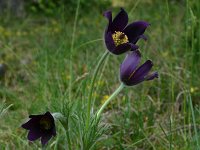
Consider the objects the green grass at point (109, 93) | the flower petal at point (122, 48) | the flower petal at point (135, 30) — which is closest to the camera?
the flower petal at point (122, 48)

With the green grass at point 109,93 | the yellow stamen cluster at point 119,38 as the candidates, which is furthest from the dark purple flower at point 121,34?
the green grass at point 109,93

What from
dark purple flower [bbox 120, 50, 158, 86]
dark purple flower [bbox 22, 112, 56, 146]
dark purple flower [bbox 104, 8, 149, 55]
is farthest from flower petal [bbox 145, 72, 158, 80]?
dark purple flower [bbox 22, 112, 56, 146]

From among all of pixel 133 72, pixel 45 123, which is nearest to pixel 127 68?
pixel 133 72

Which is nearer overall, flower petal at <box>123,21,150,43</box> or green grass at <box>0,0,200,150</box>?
flower petal at <box>123,21,150,43</box>

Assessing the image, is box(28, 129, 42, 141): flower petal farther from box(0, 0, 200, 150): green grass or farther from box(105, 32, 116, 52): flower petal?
box(105, 32, 116, 52): flower petal

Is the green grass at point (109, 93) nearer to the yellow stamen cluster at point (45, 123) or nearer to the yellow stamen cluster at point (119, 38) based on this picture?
the yellow stamen cluster at point (45, 123)

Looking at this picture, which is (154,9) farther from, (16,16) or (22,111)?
(22,111)

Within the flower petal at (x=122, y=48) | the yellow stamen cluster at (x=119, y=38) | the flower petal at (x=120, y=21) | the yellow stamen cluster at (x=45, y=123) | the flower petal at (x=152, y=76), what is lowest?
the yellow stamen cluster at (x=45, y=123)
